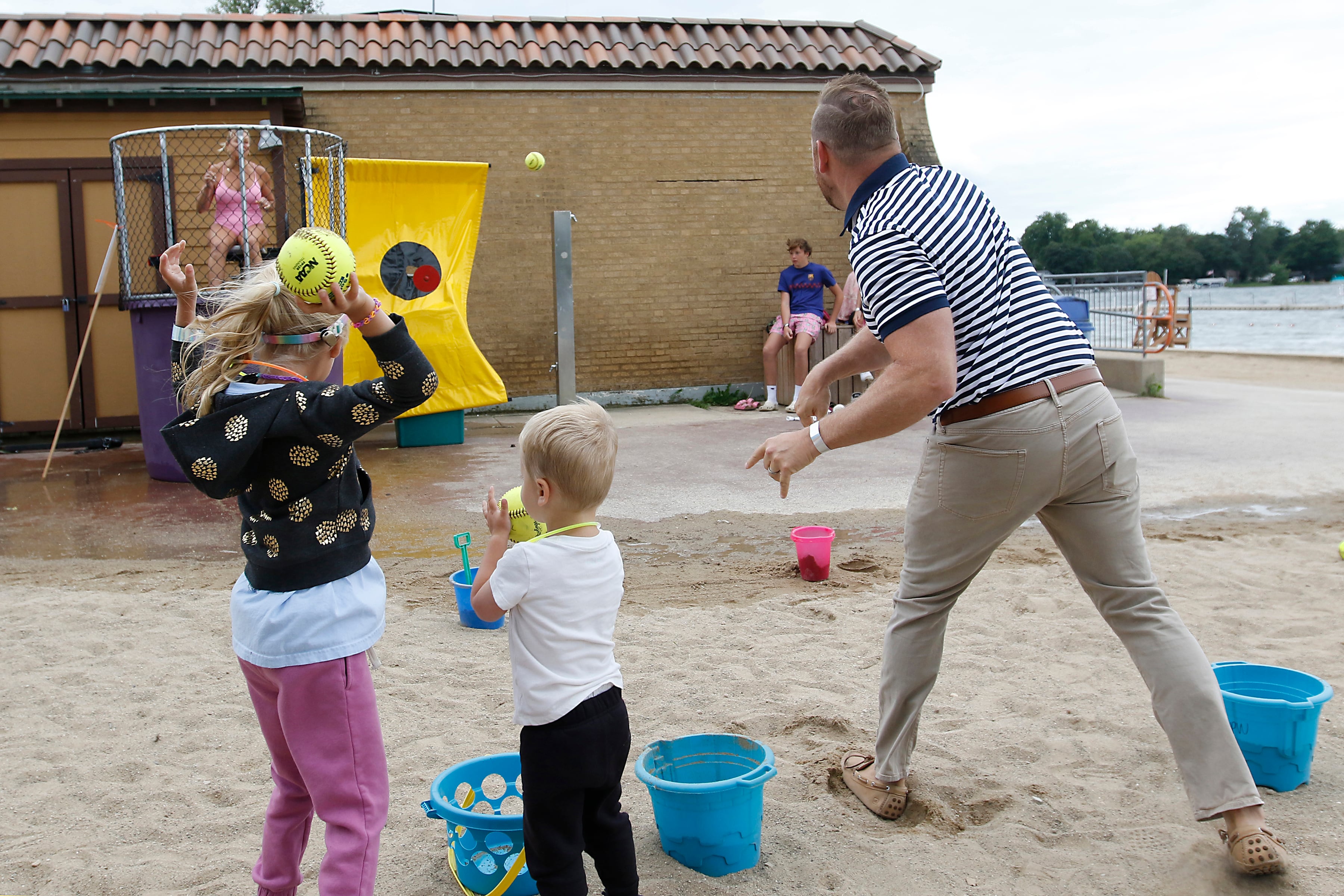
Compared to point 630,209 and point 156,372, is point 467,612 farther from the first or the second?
point 630,209

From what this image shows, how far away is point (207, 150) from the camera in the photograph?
10281 mm

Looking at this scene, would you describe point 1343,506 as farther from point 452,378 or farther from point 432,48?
point 432,48

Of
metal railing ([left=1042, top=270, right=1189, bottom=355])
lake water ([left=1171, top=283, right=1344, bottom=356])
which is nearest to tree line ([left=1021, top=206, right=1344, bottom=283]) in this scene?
lake water ([left=1171, top=283, right=1344, bottom=356])

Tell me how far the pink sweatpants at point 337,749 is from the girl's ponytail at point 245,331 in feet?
2.03

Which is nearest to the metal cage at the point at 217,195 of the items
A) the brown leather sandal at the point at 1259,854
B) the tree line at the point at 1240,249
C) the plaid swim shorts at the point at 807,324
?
the plaid swim shorts at the point at 807,324

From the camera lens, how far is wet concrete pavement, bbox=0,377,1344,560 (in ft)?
20.5

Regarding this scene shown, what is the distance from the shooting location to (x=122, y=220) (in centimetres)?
798

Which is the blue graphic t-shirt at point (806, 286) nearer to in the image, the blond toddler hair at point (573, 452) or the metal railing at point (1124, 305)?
the metal railing at point (1124, 305)

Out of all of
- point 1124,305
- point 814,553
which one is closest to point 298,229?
point 814,553

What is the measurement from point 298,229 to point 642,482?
3387 mm

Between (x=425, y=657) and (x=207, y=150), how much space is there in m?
8.18

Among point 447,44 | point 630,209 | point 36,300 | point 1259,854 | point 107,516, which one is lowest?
point 107,516

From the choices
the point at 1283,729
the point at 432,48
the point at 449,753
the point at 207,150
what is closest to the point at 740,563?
the point at 449,753

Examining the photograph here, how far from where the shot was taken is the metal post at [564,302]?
9.95 metres
